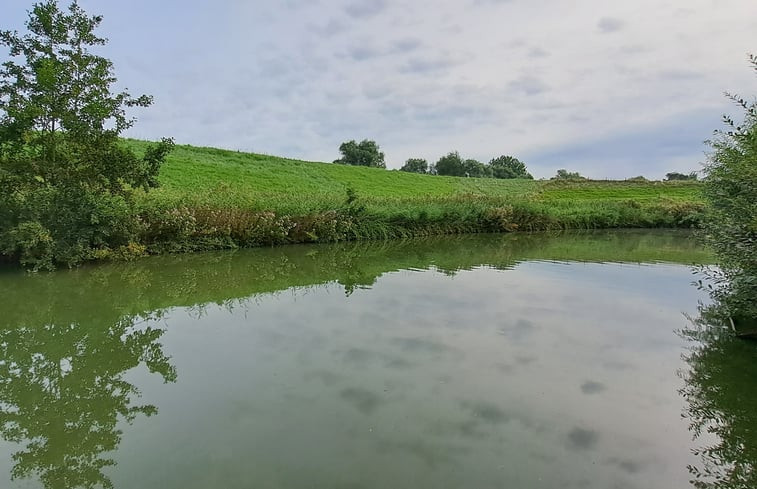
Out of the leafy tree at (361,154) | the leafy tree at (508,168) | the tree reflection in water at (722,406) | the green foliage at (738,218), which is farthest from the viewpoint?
the leafy tree at (508,168)

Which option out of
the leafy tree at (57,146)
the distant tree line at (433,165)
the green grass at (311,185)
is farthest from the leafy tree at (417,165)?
the leafy tree at (57,146)

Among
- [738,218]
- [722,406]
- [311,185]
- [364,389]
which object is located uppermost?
[311,185]

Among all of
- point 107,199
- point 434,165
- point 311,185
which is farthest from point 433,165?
point 107,199

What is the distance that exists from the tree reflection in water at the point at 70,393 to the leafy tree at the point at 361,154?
61.0 m

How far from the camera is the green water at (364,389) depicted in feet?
11.3

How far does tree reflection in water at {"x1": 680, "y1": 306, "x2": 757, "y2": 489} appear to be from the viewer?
358 cm

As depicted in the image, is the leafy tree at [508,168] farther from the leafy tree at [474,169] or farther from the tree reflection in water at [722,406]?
the tree reflection in water at [722,406]

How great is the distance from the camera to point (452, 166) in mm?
71375

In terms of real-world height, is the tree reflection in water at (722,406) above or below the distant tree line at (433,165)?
below

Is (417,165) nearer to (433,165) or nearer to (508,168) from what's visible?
(433,165)

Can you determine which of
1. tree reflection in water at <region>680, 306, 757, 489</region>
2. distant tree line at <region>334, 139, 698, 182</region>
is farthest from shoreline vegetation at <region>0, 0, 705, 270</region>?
distant tree line at <region>334, 139, 698, 182</region>

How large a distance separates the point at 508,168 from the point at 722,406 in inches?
3089

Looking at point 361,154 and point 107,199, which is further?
point 361,154

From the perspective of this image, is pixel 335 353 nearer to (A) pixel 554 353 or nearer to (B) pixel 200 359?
(B) pixel 200 359
